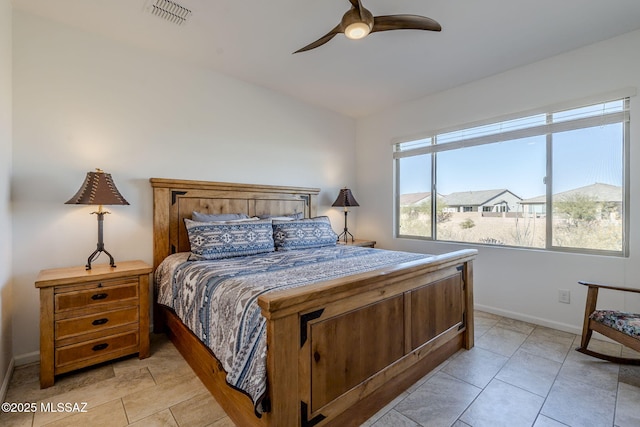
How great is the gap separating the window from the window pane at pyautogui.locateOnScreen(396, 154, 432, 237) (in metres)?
0.01

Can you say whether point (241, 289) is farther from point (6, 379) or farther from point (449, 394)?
point (6, 379)

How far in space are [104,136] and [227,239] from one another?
1405 millimetres

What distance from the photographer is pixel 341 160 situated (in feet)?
14.8

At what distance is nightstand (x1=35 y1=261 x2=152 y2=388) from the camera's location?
1925mm

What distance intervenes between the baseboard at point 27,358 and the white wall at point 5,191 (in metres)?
0.08

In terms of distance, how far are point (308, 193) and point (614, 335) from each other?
10.3 ft

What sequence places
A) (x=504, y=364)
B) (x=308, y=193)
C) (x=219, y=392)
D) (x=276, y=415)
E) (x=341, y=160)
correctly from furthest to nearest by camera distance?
(x=341, y=160), (x=308, y=193), (x=504, y=364), (x=219, y=392), (x=276, y=415)

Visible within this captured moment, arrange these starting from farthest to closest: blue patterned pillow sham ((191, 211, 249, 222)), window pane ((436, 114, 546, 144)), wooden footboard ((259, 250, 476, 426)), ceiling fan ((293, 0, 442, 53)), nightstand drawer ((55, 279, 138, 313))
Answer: window pane ((436, 114, 546, 144))
blue patterned pillow sham ((191, 211, 249, 222))
nightstand drawer ((55, 279, 138, 313))
ceiling fan ((293, 0, 442, 53))
wooden footboard ((259, 250, 476, 426))

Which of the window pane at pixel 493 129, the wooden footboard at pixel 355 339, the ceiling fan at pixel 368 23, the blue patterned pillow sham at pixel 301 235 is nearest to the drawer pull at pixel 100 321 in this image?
the blue patterned pillow sham at pixel 301 235

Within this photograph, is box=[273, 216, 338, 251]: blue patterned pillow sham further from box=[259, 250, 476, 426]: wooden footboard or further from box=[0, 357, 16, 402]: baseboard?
box=[0, 357, 16, 402]: baseboard

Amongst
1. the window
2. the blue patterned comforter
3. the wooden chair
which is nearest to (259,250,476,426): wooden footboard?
the blue patterned comforter

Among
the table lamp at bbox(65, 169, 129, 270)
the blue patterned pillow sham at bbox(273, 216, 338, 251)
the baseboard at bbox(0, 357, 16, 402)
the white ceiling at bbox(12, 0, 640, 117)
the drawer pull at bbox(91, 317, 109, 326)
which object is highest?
the white ceiling at bbox(12, 0, 640, 117)

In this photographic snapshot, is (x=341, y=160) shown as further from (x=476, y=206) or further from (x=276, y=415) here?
(x=276, y=415)

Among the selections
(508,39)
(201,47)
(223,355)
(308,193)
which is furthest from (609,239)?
(201,47)
